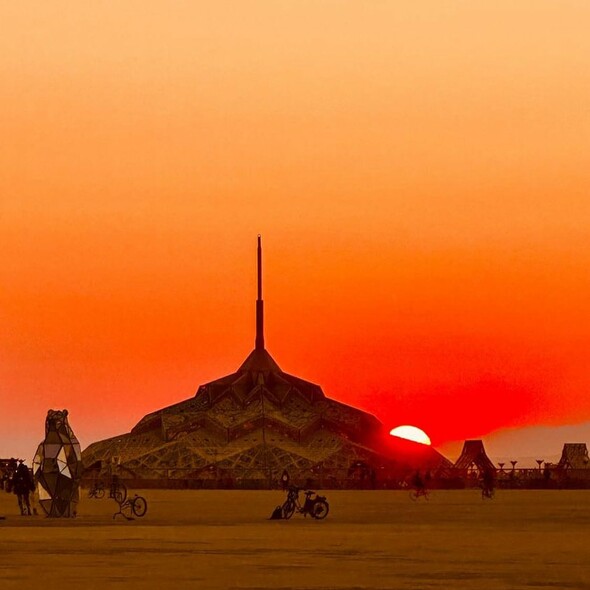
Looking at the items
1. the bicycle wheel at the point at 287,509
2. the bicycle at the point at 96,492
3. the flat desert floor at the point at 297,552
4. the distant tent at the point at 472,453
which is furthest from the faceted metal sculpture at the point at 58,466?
the distant tent at the point at 472,453

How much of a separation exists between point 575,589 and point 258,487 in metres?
137

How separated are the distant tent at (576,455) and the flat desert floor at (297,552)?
410 feet

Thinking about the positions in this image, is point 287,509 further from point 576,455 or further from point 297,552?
point 576,455

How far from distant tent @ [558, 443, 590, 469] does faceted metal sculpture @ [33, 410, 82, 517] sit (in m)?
128

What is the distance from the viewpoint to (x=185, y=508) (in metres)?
84.6

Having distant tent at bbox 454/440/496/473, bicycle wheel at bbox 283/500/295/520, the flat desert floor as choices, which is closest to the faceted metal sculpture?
the flat desert floor

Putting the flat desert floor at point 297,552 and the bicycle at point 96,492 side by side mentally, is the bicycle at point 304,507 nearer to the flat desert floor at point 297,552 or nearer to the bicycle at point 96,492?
the flat desert floor at point 297,552

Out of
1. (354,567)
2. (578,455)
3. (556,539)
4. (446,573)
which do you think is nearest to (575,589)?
(446,573)

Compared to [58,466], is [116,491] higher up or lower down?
higher up

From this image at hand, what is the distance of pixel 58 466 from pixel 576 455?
440ft

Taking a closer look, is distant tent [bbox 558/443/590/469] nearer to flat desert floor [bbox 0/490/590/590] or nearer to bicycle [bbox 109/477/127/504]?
bicycle [bbox 109/477/127/504]

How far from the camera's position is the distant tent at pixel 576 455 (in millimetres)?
193000

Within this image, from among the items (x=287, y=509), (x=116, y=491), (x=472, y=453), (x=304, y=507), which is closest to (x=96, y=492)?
(x=116, y=491)

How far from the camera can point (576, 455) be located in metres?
196
